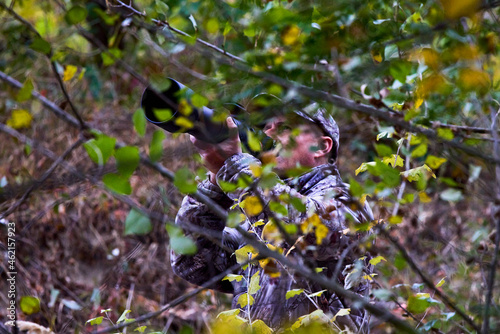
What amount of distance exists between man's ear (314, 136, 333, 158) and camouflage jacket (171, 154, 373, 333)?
98mm

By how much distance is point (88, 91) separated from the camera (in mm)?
5230

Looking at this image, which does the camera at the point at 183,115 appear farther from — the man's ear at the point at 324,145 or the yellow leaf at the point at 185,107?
the man's ear at the point at 324,145

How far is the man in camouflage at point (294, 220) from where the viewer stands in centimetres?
139

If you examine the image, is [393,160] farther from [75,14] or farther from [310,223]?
[75,14]

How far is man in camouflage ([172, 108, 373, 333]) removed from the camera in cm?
139

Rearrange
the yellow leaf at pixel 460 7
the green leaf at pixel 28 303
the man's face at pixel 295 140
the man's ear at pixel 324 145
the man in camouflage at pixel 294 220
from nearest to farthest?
the yellow leaf at pixel 460 7 < the green leaf at pixel 28 303 < the man in camouflage at pixel 294 220 < the man's face at pixel 295 140 < the man's ear at pixel 324 145

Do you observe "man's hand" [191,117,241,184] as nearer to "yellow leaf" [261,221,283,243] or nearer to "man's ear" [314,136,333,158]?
"yellow leaf" [261,221,283,243]

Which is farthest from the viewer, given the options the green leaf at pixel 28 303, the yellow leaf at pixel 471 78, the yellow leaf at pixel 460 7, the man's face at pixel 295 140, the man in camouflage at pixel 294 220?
the man's face at pixel 295 140

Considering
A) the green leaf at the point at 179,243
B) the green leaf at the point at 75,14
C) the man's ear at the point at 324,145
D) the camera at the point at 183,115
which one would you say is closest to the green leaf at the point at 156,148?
the green leaf at the point at 179,243

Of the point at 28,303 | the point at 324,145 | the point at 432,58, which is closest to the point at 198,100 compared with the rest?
the point at 432,58

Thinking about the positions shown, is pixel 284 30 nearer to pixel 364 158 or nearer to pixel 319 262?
pixel 319 262

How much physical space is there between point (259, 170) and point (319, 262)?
68 centimetres

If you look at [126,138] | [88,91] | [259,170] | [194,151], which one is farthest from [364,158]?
[259,170]

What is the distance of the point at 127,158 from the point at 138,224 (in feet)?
0.34
